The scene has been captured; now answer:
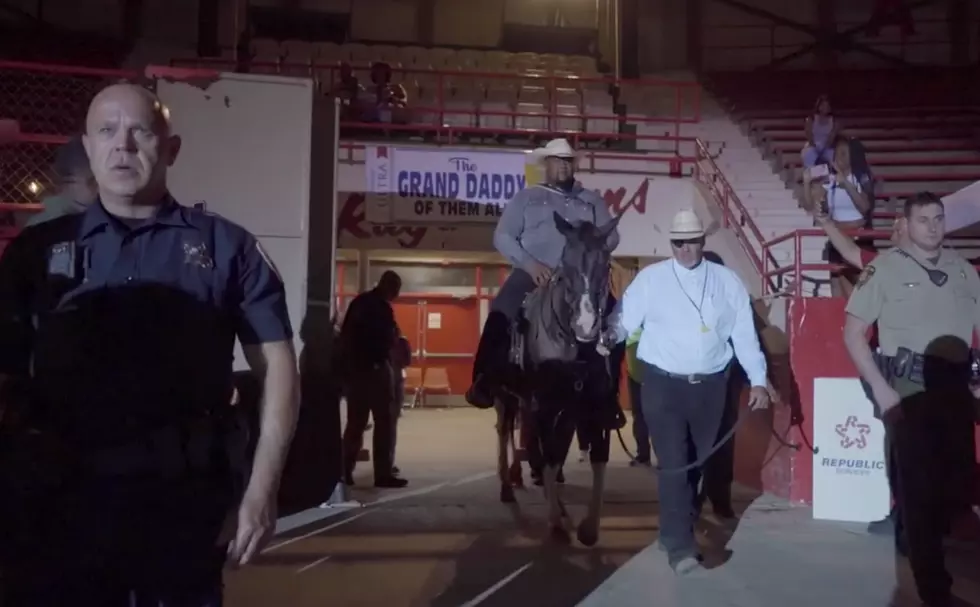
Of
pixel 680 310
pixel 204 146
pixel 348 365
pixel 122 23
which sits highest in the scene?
pixel 122 23

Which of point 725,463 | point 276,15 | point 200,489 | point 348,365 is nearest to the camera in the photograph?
point 200,489

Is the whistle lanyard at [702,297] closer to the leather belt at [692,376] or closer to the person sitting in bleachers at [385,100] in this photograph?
the leather belt at [692,376]

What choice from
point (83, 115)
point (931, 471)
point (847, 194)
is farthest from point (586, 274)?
point (847, 194)

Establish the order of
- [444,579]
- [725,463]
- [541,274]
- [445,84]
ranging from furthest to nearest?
[445,84] → [725,463] → [541,274] → [444,579]

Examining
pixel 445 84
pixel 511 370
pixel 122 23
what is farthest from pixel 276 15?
pixel 511 370

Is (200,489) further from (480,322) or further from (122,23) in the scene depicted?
(122,23)

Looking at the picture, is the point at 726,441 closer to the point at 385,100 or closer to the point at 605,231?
the point at 605,231

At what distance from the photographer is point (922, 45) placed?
19547 millimetres

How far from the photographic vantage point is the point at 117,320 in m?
2.10

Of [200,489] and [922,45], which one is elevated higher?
[922,45]

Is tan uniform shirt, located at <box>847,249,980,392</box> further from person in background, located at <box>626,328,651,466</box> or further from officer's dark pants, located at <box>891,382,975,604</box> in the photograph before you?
person in background, located at <box>626,328,651,466</box>

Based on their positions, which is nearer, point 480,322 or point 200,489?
point 200,489

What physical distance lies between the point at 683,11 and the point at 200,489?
19493mm

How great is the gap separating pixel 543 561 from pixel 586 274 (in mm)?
1723
